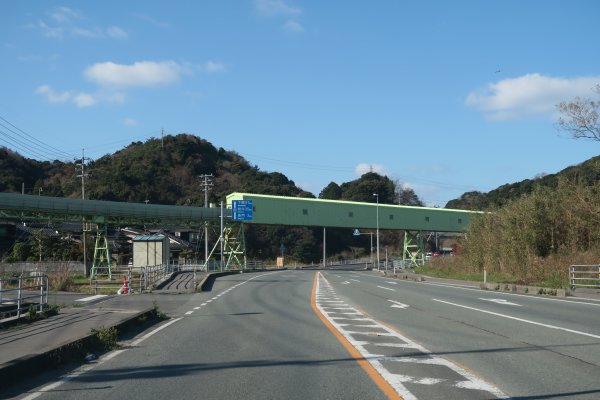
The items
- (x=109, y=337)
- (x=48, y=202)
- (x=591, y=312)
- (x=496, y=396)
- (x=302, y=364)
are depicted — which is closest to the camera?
(x=496, y=396)

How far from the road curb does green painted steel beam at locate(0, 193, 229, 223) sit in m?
41.7

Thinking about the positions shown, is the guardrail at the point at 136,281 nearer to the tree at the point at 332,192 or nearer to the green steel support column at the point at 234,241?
the green steel support column at the point at 234,241

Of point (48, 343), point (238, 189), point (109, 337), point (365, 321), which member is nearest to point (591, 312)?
point (365, 321)

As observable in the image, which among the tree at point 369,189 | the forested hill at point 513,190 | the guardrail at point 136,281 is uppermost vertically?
the tree at point 369,189

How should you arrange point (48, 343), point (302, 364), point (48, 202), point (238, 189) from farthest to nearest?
point (238, 189), point (48, 202), point (48, 343), point (302, 364)

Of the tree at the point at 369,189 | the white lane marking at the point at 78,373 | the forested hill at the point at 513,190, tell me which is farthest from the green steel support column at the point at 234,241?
the white lane marking at the point at 78,373

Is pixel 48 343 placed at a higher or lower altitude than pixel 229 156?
lower

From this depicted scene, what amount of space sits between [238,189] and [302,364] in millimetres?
102561

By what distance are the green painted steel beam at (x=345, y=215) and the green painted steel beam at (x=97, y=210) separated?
5770 mm

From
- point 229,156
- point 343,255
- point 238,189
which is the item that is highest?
point 229,156

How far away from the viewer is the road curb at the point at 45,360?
7945 mm

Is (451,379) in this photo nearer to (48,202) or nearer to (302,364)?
(302,364)

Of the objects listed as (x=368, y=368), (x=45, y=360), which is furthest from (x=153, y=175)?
(x=368, y=368)

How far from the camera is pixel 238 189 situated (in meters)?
111
